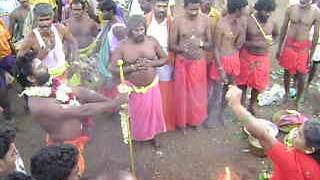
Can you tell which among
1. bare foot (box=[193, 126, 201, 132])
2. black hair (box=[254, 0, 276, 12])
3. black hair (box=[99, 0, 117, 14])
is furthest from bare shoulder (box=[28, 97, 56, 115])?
black hair (box=[254, 0, 276, 12])

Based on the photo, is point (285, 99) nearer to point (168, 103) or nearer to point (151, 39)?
point (168, 103)

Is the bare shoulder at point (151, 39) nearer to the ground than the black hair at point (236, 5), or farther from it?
nearer to the ground

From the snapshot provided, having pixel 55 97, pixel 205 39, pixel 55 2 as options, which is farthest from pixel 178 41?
pixel 55 2

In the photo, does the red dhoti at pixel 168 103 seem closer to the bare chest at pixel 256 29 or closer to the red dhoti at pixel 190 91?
the red dhoti at pixel 190 91

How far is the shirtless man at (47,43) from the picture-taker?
649 centimetres

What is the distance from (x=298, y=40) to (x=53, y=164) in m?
5.07

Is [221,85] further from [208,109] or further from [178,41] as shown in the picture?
[178,41]

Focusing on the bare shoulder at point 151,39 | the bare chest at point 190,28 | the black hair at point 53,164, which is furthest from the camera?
the bare chest at point 190,28

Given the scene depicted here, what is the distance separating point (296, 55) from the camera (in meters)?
7.59

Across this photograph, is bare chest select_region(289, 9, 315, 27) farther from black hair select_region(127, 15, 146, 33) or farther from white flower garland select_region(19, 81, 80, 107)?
white flower garland select_region(19, 81, 80, 107)

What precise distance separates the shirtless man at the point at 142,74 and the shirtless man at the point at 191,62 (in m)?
0.42

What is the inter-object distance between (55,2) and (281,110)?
14.5ft

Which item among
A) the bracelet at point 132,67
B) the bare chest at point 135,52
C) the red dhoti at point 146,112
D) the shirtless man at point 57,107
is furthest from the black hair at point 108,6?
the shirtless man at point 57,107

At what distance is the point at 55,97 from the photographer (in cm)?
488
